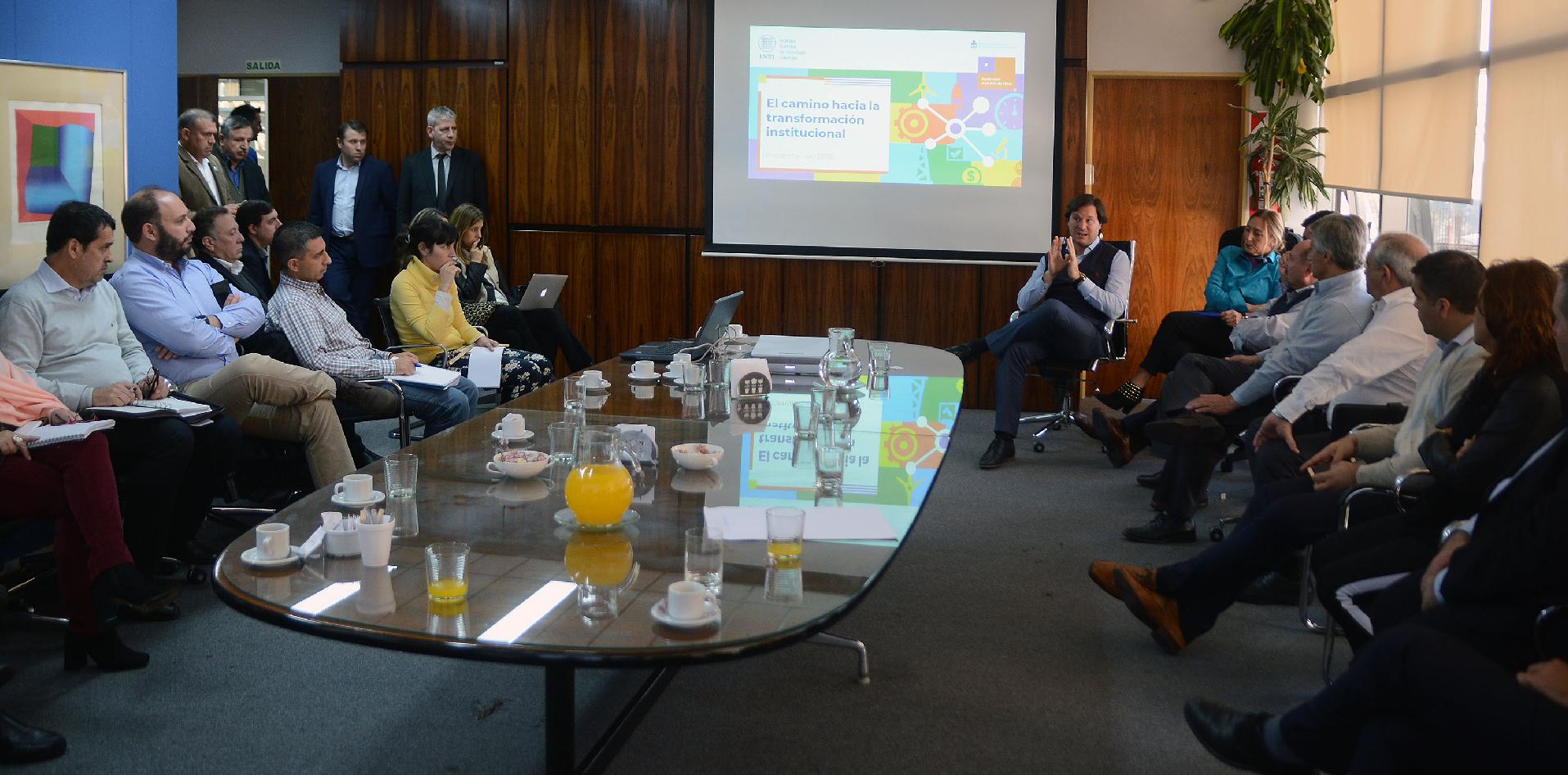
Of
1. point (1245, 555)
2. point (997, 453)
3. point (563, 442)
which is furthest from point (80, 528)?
point (997, 453)

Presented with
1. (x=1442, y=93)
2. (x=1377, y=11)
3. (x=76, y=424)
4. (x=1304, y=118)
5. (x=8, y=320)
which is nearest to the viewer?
(x=76, y=424)

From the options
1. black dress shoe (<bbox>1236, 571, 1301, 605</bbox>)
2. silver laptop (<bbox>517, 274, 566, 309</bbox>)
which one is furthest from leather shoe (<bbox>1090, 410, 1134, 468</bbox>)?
silver laptop (<bbox>517, 274, 566, 309</bbox>)

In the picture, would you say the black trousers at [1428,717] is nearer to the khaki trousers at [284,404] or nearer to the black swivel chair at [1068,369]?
the khaki trousers at [284,404]

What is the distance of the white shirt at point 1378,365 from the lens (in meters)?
4.21

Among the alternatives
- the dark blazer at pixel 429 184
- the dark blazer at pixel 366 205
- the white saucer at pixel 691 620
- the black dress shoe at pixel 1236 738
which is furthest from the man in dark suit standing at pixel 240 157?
the black dress shoe at pixel 1236 738

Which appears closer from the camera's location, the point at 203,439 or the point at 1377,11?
the point at 203,439

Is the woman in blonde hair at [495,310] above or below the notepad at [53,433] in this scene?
above

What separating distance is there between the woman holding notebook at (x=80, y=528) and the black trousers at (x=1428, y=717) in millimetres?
2784

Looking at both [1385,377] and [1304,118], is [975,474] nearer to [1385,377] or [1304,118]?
[1385,377]

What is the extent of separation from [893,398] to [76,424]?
7.63 ft

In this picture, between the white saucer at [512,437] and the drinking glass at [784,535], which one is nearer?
the drinking glass at [784,535]

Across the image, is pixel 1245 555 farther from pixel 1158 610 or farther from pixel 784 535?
pixel 784 535

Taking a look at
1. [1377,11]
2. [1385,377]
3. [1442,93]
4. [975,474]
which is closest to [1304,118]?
[1377,11]

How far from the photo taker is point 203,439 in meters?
4.01
